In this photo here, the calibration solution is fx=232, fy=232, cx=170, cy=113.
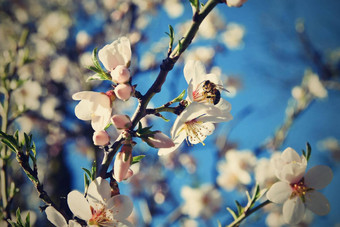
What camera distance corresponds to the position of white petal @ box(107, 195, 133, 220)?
76cm

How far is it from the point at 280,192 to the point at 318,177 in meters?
0.19

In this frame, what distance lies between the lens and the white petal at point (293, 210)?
3.06ft

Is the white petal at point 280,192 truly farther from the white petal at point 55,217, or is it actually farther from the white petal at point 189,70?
the white petal at point 55,217

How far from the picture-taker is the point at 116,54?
80 centimetres

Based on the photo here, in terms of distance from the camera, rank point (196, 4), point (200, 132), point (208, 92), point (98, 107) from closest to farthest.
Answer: point (196, 4) → point (98, 107) → point (208, 92) → point (200, 132)

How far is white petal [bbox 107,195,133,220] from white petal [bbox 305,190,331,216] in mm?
744

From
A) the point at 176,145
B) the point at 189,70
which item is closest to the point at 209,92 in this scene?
the point at 189,70

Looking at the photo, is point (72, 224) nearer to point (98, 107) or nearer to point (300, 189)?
point (98, 107)

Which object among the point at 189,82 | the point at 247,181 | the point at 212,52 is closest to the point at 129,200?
the point at 189,82

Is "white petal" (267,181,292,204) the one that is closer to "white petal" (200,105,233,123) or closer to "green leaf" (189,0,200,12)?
"white petal" (200,105,233,123)

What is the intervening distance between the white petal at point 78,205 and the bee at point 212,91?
1.86ft

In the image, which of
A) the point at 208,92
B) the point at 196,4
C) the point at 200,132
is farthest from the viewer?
the point at 200,132

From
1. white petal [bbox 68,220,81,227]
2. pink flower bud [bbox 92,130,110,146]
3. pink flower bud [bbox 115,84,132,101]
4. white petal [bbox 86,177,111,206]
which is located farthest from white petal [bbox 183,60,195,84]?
white petal [bbox 68,220,81,227]

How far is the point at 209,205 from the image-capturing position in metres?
2.59
